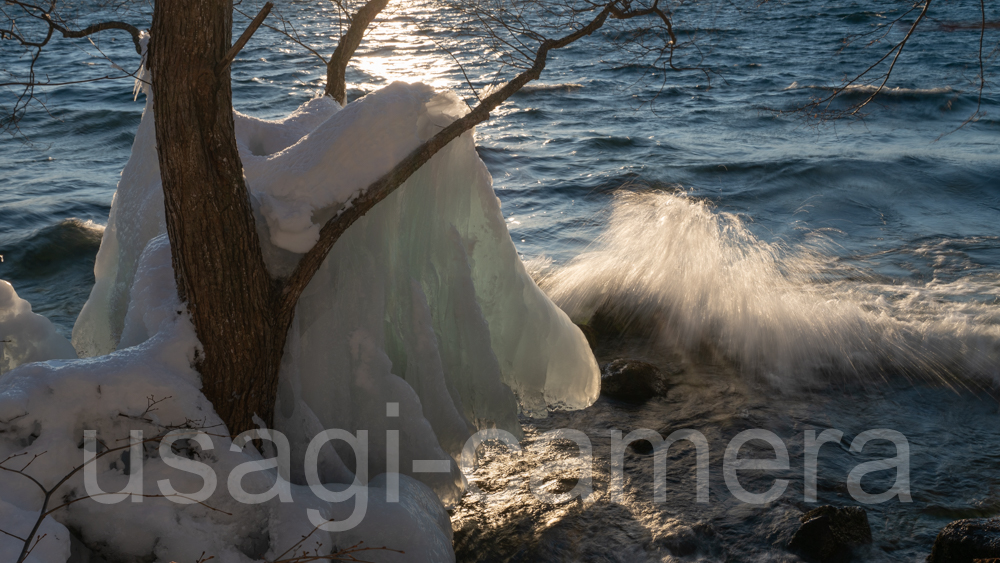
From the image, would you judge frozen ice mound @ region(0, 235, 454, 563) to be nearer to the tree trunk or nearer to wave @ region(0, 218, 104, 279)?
the tree trunk

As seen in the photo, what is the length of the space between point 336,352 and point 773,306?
6131 mm

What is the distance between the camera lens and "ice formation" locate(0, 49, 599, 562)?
315 centimetres

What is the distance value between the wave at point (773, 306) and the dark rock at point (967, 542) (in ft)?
9.01

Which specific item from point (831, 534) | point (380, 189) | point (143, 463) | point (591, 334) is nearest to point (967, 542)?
point (831, 534)

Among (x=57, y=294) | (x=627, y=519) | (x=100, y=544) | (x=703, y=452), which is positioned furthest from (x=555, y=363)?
(x=57, y=294)

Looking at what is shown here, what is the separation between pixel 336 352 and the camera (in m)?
4.11

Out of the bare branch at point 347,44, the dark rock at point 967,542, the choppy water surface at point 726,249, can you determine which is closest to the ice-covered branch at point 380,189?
the choppy water surface at point 726,249

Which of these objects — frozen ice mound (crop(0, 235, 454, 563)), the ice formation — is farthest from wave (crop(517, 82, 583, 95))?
frozen ice mound (crop(0, 235, 454, 563))

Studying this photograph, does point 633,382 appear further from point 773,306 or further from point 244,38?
point 244,38

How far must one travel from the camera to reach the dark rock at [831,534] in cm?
453

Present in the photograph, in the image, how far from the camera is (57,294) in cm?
941

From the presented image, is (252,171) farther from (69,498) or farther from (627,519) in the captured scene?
(627,519)

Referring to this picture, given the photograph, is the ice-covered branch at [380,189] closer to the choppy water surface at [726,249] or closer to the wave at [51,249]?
the choppy water surface at [726,249]

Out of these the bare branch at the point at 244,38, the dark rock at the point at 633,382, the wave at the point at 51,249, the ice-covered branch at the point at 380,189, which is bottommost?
the wave at the point at 51,249
